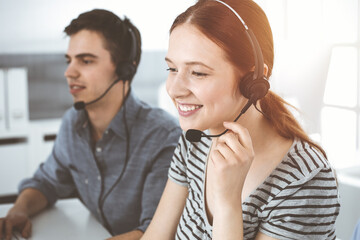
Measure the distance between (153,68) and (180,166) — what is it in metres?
3.38

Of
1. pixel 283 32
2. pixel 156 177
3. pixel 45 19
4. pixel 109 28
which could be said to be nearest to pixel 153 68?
pixel 45 19

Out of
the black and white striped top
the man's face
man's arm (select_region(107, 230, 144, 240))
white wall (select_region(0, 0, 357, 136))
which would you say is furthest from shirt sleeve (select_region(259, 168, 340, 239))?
white wall (select_region(0, 0, 357, 136))

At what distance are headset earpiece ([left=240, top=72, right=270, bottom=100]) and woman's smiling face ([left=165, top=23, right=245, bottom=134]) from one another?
0.08ft

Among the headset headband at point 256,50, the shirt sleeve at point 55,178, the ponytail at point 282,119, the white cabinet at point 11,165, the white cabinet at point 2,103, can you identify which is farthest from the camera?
the white cabinet at point 11,165

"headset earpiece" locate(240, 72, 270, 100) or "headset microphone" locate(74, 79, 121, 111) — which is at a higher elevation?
"headset earpiece" locate(240, 72, 270, 100)

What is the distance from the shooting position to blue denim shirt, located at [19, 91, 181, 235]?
1448 mm

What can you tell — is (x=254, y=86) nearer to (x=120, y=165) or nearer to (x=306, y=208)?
(x=306, y=208)

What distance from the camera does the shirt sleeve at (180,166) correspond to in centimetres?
114


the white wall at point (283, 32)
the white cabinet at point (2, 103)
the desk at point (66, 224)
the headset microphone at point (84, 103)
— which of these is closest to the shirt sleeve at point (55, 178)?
the desk at point (66, 224)

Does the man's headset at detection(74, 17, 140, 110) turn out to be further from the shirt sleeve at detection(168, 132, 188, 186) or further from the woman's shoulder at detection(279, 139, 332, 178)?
the woman's shoulder at detection(279, 139, 332, 178)

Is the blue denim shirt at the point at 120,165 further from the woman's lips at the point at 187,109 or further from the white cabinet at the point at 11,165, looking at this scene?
the white cabinet at the point at 11,165

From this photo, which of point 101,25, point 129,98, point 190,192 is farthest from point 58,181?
point 190,192

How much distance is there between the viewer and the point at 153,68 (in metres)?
4.46

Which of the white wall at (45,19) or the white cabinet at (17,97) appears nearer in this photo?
the white cabinet at (17,97)
